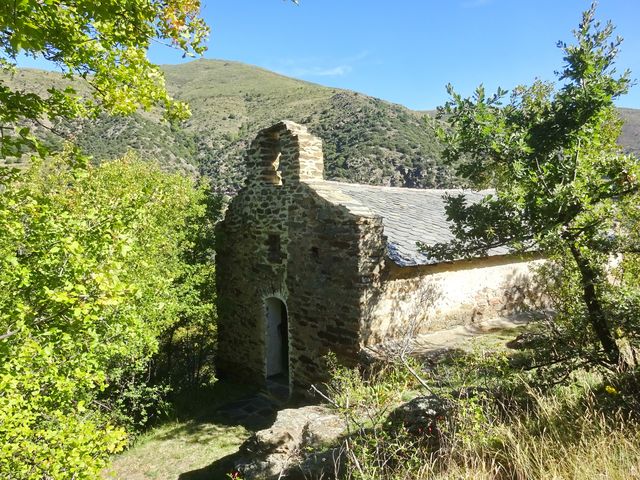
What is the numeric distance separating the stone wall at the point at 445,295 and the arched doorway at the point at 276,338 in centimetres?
314

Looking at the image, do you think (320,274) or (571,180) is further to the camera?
(320,274)

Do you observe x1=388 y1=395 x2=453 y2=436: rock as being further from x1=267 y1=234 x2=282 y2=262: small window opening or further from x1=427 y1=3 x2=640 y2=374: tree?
x1=267 y1=234 x2=282 y2=262: small window opening

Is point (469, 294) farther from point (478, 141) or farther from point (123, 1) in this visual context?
point (123, 1)

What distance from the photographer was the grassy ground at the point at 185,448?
24.5 ft

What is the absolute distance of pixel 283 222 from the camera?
A: 9.48 m

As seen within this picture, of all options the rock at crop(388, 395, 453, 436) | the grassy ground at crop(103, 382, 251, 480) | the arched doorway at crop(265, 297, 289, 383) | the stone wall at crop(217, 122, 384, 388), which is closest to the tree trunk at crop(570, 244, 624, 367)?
the rock at crop(388, 395, 453, 436)

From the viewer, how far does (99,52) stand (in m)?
4.75

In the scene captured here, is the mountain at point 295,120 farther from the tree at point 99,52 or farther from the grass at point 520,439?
the grass at point 520,439

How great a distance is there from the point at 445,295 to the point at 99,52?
7702 millimetres

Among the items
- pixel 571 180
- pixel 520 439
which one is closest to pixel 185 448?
pixel 520 439

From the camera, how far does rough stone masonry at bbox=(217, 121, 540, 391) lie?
311 inches

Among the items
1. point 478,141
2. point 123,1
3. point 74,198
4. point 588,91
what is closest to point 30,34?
point 123,1

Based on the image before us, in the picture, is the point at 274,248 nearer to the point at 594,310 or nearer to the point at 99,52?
the point at 99,52

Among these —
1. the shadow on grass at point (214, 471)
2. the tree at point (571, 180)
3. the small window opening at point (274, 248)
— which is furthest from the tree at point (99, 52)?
the shadow on grass at point (214, 471)
